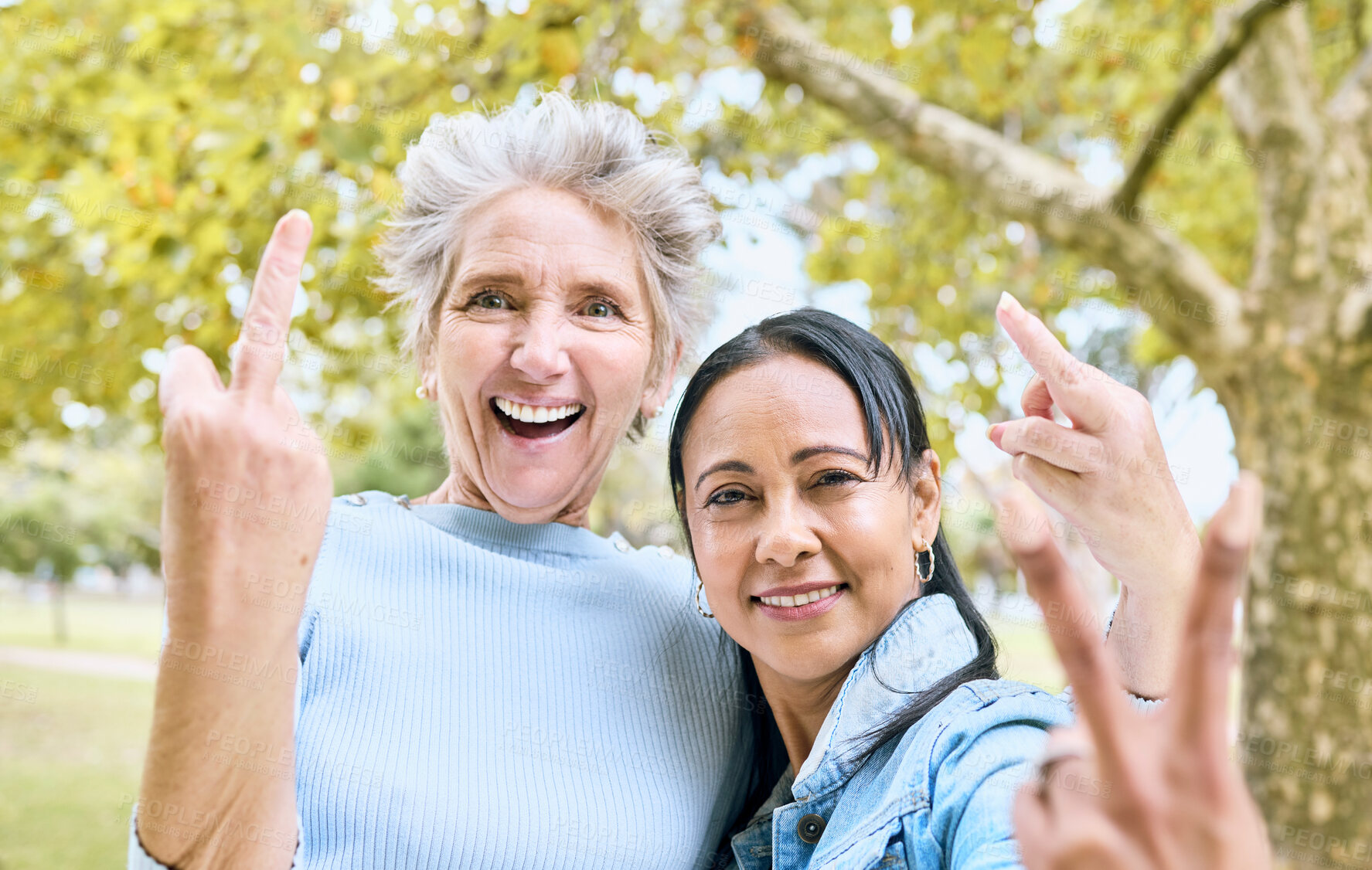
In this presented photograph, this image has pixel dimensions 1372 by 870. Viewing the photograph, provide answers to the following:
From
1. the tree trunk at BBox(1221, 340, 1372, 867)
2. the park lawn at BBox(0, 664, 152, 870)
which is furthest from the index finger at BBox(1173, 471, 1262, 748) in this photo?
the park lawn at BBox(0, 664, 152, 870)

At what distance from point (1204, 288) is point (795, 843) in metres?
3.68

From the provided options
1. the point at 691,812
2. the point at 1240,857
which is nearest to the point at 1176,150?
the point at 691,812

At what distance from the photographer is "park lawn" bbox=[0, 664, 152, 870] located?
9.38 meters

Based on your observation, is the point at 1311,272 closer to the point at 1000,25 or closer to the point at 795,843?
the point at 1000,25

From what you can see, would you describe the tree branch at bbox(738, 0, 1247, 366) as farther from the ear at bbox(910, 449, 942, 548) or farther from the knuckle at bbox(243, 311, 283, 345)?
the knuckle at bbox(243, 311, 283, 345)

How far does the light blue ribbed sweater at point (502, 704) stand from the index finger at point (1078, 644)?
109 cm

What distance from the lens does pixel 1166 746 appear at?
2.50ft

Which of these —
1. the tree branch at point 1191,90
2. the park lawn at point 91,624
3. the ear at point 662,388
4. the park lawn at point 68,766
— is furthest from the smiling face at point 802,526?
the park lawn at point 91,624

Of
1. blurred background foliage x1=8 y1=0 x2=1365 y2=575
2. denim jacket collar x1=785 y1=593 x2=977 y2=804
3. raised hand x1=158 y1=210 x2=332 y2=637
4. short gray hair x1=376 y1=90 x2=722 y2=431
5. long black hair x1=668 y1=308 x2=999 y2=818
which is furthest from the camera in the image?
blurred background foliage x1=8 y1=0 x2=1365 y2=575

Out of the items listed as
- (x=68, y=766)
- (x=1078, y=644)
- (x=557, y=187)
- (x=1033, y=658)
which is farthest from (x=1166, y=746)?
(x=1033, y=658)

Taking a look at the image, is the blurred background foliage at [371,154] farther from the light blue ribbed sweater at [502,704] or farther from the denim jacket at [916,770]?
the denim jacket at [916,770]

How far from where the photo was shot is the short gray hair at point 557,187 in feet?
6.92

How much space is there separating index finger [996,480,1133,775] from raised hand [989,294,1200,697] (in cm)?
70

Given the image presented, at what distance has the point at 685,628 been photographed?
2139 millimetres
